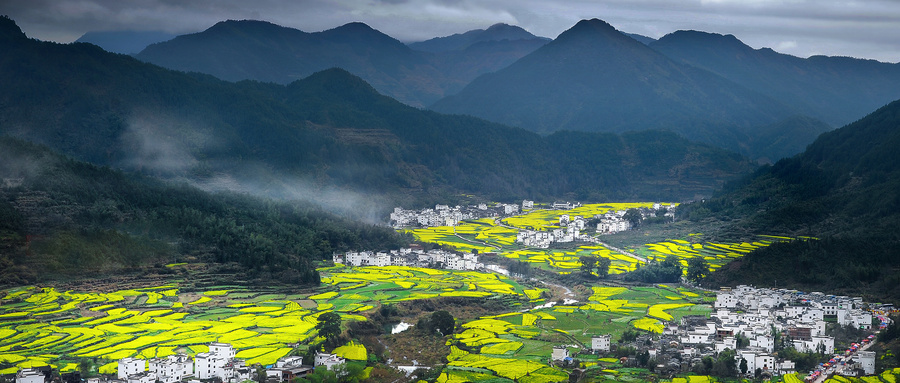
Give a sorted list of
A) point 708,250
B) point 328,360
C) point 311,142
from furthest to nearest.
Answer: point 311,142, point 708,250, point 328,360

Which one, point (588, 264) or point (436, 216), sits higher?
point (436, 216)

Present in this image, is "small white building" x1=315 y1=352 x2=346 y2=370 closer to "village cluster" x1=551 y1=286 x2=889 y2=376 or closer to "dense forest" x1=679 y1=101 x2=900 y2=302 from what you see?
"village cluster" x1=551 y1=286 x2=889 y2=376

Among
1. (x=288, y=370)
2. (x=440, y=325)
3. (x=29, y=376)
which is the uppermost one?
(x=29, y=376)

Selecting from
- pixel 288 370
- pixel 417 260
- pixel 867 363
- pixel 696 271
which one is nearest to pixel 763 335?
pixel 867 363

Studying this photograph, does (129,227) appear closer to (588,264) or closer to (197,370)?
(197,370)

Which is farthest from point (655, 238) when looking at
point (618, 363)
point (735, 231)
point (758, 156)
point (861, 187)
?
point (758, 156)

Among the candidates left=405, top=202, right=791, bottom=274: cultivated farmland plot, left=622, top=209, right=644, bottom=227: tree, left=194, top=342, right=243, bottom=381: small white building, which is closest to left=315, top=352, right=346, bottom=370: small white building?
left=194, top=342, right=243, bottom=381: small white building

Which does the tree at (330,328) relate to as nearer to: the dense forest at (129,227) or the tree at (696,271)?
the dense forest at (129,227)
